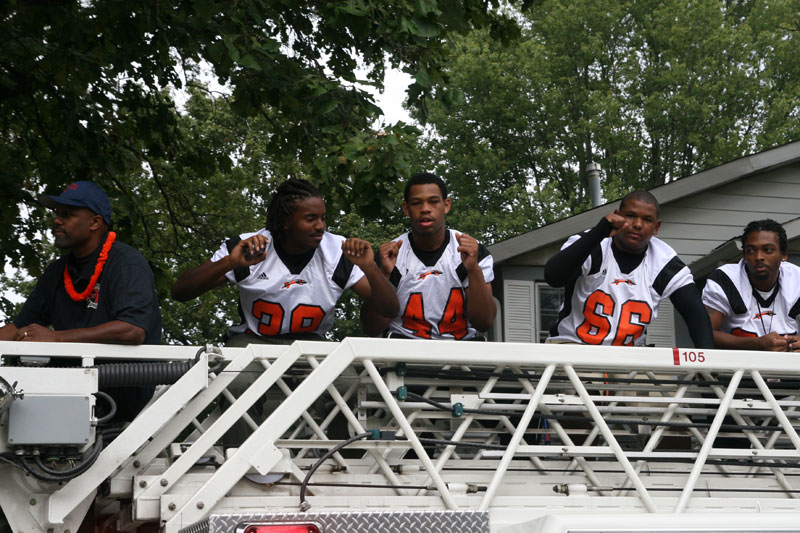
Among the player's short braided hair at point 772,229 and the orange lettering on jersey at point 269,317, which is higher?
the player's short braided hair at point 772,229

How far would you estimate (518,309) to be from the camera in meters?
11.2

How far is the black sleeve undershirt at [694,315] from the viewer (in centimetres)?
507

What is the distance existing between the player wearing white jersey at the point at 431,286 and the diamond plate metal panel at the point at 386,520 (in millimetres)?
1792

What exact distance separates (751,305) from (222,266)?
9.85ft

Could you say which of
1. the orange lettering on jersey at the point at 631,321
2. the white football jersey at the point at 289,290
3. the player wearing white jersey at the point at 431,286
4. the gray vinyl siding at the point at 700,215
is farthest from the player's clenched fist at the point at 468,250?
the gray vinyl siding at the point at 700,215

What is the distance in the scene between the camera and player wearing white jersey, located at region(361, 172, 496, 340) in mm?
5148

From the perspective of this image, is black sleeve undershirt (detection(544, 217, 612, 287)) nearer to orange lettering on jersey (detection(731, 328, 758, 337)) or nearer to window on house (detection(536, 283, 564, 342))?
orange lettering on jersey (detection(731, 328, 758, 337))

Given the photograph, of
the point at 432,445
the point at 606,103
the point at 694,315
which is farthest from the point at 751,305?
the point at 606,103

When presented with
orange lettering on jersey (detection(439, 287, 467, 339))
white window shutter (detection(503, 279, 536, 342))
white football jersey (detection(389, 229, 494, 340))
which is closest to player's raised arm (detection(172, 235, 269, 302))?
white football jersey (detection(389, 229, 494, 340))

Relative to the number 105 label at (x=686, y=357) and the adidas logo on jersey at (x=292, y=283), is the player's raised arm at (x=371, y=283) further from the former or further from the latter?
the number 105 label at (x=686, y=357)

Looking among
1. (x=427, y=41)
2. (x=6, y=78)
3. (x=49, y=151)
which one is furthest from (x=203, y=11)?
(x=49, y=151)

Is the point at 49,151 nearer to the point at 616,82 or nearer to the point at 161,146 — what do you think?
the point at 161,146

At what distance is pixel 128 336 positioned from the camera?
3908 mm

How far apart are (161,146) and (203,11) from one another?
295cm
